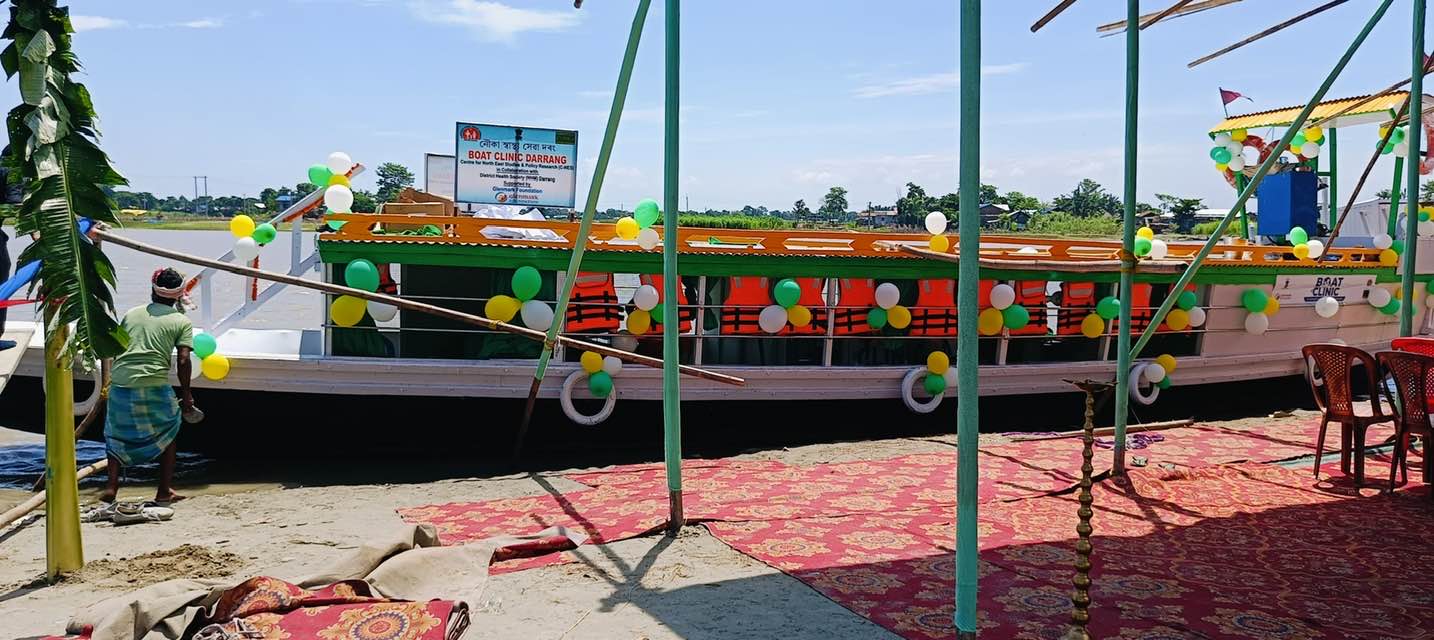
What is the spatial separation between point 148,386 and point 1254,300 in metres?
10.5

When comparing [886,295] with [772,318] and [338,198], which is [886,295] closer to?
[772,318]

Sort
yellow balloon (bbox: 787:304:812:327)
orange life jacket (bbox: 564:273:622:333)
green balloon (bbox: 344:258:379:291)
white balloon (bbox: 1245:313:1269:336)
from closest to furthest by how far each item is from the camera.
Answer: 1. green balloon (bbox: 344:258:379:291)
2. orange life jacket (bbox: 564:273:622:333)
3. yellow balloon (bbox: 787:304:812:327)
4. white balloon (bbox: 1245:313:1269:336)

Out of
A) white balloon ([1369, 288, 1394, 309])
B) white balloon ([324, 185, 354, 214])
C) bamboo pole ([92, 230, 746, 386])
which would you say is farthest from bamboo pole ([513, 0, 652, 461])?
white balloon ([1369, 288, 1394, 309])

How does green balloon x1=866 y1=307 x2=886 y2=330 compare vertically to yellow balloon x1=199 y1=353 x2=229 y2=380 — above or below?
above

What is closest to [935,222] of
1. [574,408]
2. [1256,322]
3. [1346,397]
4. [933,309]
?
[933,309]

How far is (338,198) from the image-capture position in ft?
29.7

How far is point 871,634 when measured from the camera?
4.41 metres

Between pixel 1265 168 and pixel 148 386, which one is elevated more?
pixel 1265 168

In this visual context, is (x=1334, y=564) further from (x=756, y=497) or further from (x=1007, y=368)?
(x=1007, y=368)

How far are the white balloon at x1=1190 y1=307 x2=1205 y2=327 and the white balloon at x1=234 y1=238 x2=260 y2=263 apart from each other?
891 centimetres

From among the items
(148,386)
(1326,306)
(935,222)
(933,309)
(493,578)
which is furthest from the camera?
(1326,306)

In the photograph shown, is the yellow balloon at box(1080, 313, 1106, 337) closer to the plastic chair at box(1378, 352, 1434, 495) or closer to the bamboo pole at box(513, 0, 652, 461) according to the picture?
the plastic chair at box(1378, 352, 1434, 495)

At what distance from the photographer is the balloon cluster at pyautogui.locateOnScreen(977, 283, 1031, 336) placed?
34.3 ft

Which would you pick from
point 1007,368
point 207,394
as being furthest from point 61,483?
point 1007,368
